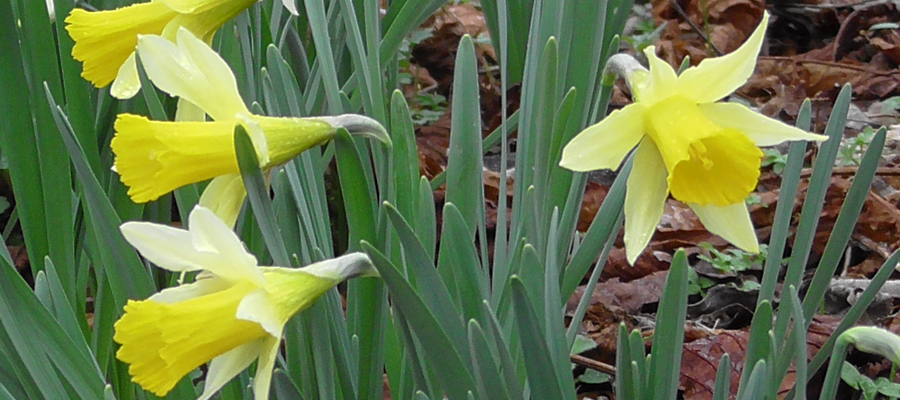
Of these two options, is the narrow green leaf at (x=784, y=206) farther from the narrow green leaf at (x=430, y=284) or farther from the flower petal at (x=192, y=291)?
the flower petal at (x=192, y=291)

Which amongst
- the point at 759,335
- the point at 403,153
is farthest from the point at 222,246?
the point at 759,335

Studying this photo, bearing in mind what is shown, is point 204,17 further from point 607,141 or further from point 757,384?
point 757,384

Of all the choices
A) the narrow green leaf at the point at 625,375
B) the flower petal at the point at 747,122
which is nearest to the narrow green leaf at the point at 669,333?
the narrow green leaf at the point at 625,375

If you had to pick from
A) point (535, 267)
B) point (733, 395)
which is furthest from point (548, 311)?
point (733, 395)

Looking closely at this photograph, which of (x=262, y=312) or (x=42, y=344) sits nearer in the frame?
(x=262, y=312)

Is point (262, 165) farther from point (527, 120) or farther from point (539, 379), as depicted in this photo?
point (527, 120)

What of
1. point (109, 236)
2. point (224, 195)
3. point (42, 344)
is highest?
point (224, 195)
